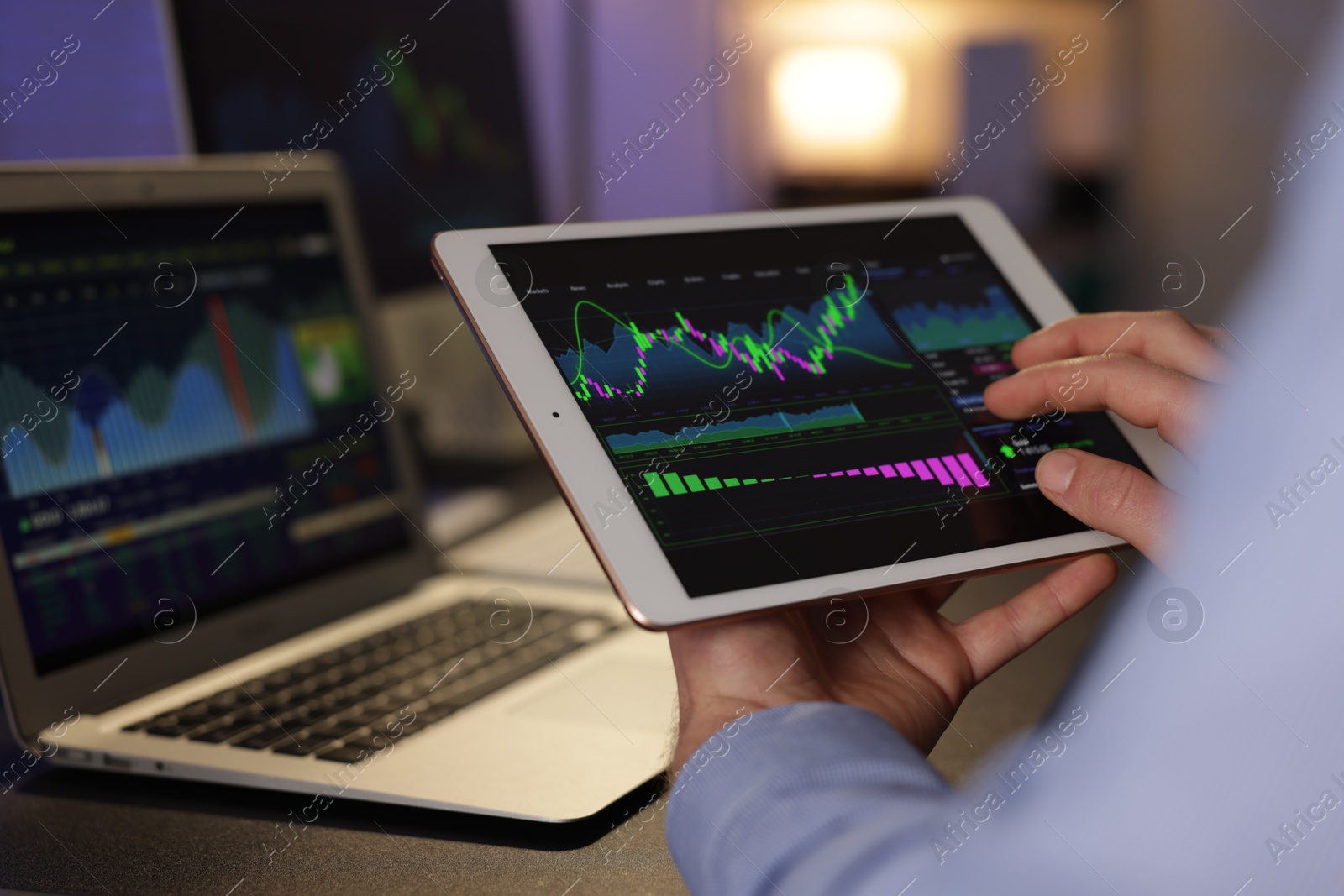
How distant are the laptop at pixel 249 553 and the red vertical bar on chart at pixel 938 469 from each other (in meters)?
0.22

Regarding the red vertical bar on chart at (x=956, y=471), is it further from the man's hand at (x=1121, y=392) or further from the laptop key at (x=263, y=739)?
the laptop key at (x=263, y=739)

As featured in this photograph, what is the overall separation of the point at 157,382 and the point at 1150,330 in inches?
28.3

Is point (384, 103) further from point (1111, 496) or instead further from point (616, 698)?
point (1111, 496)

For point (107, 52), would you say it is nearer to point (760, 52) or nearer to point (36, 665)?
point (36, 665)

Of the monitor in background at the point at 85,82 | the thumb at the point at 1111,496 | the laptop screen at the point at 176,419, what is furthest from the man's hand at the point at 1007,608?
the monitor in background at the point at 85,82

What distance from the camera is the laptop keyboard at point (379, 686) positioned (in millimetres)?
648

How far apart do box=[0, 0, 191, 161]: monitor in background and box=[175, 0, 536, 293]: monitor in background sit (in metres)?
0.09

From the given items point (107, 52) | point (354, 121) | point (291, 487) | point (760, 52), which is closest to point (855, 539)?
point (291, 487)

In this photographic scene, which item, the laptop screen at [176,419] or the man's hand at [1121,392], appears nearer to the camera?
the man's hand at [1121,392]

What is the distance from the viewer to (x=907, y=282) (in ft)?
2.38

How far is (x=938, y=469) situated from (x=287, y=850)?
0.42m

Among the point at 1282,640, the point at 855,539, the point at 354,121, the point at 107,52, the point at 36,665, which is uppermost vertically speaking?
the point at 107,52

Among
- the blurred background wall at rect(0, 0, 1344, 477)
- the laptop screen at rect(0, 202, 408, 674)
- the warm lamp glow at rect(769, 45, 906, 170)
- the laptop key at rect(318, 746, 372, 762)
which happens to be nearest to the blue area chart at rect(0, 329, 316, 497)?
the laptop screen at rect(0, 202, 408, 674)

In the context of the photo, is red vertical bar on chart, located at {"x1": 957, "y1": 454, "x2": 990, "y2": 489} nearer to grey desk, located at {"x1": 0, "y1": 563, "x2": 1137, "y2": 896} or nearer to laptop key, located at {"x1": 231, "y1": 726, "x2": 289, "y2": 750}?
grey desk, located at {"x1": 0, "y1": 563, "x2": 1137, "y2": 896}
